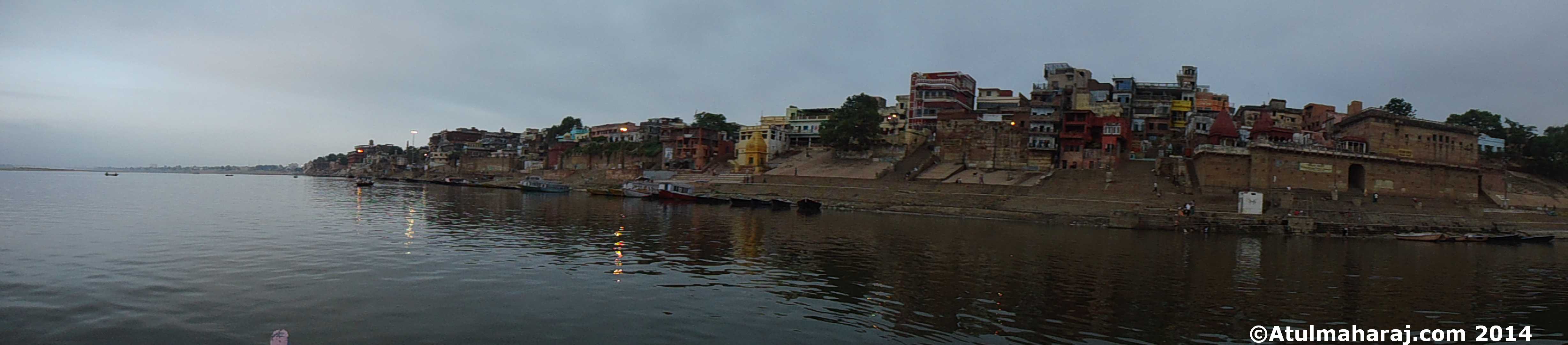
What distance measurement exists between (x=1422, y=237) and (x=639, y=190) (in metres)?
55.5

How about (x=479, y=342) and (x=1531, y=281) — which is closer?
(x=479, y=342)

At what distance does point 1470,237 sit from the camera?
123 feet

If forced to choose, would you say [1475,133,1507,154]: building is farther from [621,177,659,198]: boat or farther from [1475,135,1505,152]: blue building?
[621,177,659,198]: boat

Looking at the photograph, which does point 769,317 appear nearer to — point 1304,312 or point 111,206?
point 1304,312

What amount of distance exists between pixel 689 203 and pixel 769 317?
44.5 m

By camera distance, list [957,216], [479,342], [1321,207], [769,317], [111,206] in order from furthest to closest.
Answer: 1. [957,216]
2. [1321,207]
3. [111,206]
4. [769,317]
5. [479,342]

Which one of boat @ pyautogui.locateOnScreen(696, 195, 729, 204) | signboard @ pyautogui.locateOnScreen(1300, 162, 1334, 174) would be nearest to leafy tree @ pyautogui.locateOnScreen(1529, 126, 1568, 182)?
signboard @ pyautogui.locateOnScreen(1300, 162, 1334, 174)

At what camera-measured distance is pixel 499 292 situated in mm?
15609

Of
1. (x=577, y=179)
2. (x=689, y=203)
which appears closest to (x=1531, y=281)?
(x=689, y=203)

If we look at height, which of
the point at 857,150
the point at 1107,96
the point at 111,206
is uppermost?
the point at 1107,96

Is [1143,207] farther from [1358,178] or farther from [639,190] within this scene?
[639,190]

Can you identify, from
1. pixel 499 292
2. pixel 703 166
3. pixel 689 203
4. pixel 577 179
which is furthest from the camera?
pixel 577 179

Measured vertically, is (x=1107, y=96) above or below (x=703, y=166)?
above

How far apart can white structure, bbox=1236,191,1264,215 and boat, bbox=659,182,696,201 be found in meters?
39.4
